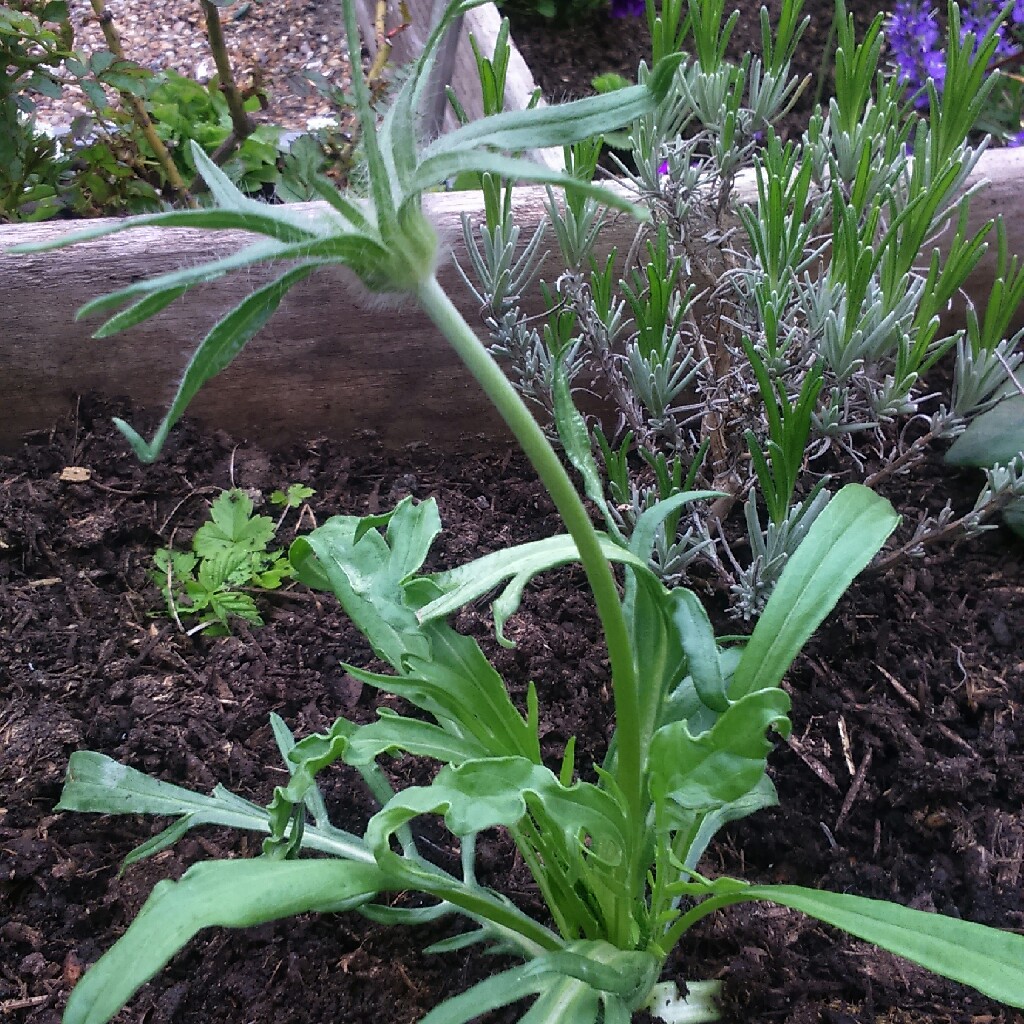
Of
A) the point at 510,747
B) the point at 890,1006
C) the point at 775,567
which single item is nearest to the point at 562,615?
the point at 775,567

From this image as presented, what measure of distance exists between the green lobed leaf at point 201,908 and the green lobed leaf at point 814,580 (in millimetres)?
416

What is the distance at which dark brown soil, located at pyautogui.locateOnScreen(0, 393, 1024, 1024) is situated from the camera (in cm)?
96

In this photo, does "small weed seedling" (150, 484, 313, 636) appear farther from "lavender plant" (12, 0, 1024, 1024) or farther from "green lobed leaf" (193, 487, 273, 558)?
"lavender plant" (12, 0, 1024, 1024)

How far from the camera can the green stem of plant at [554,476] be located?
55 cm

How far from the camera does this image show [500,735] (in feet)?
2.92

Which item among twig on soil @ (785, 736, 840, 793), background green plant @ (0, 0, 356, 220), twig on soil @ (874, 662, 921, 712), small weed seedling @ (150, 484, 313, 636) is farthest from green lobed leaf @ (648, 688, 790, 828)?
background green plant @ (0, 0, 356, 220)

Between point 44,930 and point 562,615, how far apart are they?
2.42ft

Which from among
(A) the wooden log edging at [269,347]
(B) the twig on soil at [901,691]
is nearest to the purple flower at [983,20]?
(A) the wooden log edging at [269,347]

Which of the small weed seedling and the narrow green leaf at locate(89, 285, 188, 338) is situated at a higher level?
the narrow green leaf at locate(89, 285, 188, 338)

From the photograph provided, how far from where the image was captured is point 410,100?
0.56 metres

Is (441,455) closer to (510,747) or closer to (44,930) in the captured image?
(510,747)

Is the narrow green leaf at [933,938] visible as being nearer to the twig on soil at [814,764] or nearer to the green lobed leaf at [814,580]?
the green lobed leaf at [814,580]

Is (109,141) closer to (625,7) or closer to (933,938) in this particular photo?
(625,7)

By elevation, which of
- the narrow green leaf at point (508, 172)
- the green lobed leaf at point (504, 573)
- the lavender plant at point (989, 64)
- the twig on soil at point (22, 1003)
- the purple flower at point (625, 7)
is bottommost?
the twig on soil at point (22, 1003)
